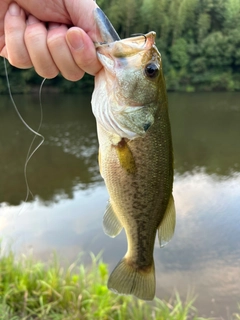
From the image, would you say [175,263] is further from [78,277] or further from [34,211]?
[34,211]

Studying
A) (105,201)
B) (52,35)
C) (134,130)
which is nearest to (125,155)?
(134,130)

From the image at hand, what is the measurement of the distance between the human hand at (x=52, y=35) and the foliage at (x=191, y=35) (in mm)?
29914

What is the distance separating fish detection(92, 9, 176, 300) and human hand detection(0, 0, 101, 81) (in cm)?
8

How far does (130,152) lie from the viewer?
1668 millimetres

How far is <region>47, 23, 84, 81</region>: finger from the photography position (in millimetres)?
1642

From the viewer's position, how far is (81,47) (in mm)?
1564

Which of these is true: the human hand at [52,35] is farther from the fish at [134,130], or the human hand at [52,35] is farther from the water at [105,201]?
the water at [105,201]

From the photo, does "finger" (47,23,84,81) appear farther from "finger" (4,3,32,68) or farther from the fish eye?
the fish eye

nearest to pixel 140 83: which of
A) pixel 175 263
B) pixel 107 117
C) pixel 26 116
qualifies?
pixel 107 117

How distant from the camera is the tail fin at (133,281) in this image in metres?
1.87

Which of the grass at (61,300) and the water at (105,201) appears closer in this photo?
the grass at (61,300)

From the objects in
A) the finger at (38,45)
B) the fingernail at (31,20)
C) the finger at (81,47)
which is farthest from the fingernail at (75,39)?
the fingernail at (31,20)

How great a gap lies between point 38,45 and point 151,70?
0.57 meters

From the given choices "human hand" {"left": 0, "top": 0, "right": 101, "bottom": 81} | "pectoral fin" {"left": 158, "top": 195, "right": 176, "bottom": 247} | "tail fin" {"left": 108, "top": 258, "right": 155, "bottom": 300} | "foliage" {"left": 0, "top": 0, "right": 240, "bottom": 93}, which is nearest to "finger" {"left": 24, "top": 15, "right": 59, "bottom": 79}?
"human hand" {"left": 0, "top": 0, "right": 101, "bottom": 81}
